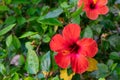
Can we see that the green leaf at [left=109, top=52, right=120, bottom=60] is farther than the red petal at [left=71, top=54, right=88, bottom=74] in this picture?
Yes

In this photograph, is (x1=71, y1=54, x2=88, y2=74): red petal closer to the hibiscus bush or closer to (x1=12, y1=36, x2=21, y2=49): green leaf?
the hibiscus bush

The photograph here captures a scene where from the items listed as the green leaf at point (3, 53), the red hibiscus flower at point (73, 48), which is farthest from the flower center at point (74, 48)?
the green leaf at point (3, 53)

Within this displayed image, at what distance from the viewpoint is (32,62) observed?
1.06 m

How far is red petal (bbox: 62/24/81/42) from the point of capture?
1.02m

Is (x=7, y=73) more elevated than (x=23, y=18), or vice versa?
(x=23, y=18)

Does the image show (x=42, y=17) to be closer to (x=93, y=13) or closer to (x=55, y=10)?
(x=55, y=10)

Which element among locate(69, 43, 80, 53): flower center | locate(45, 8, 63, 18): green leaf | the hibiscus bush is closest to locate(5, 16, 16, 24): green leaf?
the hibiscus bush

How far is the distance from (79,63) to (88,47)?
0.05 metres

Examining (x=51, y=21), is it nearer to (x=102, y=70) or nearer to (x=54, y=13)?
(x=54, y=13)

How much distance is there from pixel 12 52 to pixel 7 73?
0.07 meters

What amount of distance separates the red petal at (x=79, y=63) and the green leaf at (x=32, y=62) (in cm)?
11

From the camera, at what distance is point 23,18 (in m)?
1.20

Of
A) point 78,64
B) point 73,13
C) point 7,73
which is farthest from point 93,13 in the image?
point 7,73

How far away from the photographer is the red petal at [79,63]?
3.31 feet
